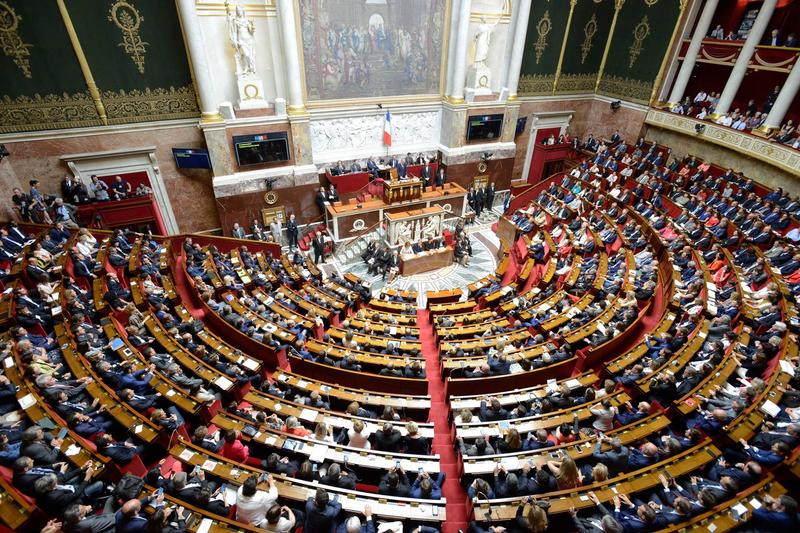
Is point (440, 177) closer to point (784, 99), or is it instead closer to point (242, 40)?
point (242, 40)

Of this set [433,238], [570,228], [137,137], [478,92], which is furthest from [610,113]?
[137,137]

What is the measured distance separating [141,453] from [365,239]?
1207 centimetres

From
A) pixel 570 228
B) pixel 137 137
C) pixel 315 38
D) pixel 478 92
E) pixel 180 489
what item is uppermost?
pixel 315 38

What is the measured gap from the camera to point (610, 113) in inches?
802

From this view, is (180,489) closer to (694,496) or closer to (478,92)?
(694,496)

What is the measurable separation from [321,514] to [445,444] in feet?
9.24

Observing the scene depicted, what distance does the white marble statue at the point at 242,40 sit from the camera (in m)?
13.4

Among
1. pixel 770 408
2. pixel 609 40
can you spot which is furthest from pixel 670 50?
pixel 770 408

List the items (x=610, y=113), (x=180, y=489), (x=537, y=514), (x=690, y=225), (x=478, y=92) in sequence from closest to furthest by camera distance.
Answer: (x=537, y=514), (x=180, y=489), (x=690, y=225), (x=478, y=92), (x=610, y=113)

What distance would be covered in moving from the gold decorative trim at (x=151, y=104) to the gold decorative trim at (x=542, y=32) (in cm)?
1593

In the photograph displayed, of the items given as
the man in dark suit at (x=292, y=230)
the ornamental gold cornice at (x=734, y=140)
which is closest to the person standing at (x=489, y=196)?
the ornamental gold cornice at (x=734, y=140)

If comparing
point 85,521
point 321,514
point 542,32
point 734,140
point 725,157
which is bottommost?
point 321,514

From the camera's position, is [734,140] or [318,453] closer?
[318,453]

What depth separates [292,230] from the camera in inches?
615
